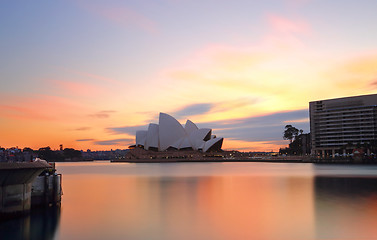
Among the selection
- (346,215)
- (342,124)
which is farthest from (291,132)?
(346,215)

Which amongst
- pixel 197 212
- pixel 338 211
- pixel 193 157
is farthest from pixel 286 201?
pixel 193 157

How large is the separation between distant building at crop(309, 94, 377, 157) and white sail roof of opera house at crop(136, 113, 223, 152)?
3834 centimetres

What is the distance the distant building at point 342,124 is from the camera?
431 feet

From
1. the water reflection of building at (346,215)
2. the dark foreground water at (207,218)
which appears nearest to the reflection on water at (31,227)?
the dark foreground water at (207,218)

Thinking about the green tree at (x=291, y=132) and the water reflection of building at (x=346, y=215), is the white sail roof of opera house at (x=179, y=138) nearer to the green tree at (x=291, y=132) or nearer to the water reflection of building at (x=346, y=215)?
the green tree at (x=291, y=132)

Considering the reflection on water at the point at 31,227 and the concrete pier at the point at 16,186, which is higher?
the concrete pier at the point at 16,186

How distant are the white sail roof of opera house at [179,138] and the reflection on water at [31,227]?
117728 mm

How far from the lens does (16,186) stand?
17.5 meters

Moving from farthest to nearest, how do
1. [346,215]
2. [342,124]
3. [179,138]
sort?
[179,138]
[342,124]
[346,215]

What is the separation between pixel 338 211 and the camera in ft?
72.8

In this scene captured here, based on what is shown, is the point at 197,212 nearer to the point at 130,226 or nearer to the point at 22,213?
the point at 130,226

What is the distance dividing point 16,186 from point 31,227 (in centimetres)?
201

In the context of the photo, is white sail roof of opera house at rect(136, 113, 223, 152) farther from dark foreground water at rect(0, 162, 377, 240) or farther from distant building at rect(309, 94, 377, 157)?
dark foreground water at rect(0, 162, 377, 240)

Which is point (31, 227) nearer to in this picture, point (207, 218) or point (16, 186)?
point (16, 186)
